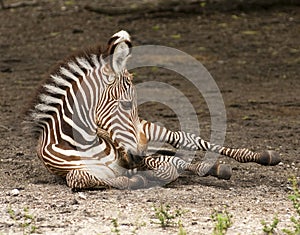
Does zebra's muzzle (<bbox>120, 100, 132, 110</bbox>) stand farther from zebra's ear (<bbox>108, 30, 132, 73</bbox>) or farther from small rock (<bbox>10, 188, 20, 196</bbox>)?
small rock (<bbox>10, 188, 20, 196</bbox>)

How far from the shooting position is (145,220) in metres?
6.49

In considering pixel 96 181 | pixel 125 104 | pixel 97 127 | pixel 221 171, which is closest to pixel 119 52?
pixel 125 104

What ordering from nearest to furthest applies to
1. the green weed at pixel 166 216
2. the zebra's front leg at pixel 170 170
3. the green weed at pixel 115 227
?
the green weed at pixel 115 227 → the green weed at pixel 166 216 → the zebra's front leg at pixel 170 170

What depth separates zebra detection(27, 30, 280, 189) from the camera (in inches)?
299

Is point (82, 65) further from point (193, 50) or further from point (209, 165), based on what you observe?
point (193, 50)

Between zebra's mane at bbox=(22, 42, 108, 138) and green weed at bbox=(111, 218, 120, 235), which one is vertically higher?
zebra's mane at bbox=(22, 42, 108, 138)

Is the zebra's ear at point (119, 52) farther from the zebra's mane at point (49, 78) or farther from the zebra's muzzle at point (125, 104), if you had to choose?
the zebra's muzzle at point (125, 104)

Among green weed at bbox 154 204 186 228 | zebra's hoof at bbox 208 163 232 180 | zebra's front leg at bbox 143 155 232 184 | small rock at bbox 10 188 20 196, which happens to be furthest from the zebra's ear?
green weed at bbox 154 204 186 228

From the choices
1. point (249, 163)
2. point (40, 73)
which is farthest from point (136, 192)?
point (40, 73)

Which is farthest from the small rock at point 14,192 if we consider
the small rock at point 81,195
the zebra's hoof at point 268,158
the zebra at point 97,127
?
the zebra's hoof at point 268,158

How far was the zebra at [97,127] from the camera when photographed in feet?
25.0

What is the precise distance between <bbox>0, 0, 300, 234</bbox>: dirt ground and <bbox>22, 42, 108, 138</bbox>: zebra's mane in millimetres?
406

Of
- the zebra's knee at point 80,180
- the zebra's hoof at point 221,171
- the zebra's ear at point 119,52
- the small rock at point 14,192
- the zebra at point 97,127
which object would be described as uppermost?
the zebra's ear at point 119,52

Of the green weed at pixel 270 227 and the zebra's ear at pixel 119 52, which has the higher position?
the zebra's ear at pixel 119 52
